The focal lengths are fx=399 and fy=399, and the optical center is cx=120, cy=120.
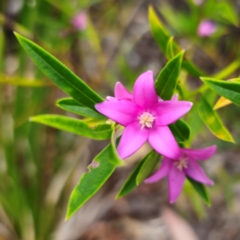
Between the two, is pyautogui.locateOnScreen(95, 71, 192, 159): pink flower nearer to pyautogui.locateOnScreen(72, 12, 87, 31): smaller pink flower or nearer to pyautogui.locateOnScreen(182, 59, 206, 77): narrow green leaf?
pyautogui.locateOnScreen(182, 59, 206, 77): narrow green leaf

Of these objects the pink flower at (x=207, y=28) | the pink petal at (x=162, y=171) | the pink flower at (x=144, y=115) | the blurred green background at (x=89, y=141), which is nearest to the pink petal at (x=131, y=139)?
the pink flower at (x=144, y=115)

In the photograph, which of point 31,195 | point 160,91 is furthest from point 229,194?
point 160,91

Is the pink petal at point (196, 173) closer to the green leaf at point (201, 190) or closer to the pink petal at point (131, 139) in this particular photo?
the green leaf at point (201, 190)

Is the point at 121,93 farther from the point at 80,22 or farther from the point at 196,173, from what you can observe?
the point at 80,22

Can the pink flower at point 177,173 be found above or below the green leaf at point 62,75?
below

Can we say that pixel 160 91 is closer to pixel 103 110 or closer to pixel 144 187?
pixel 103 110

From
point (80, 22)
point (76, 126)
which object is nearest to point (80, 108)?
point (76, 126)
